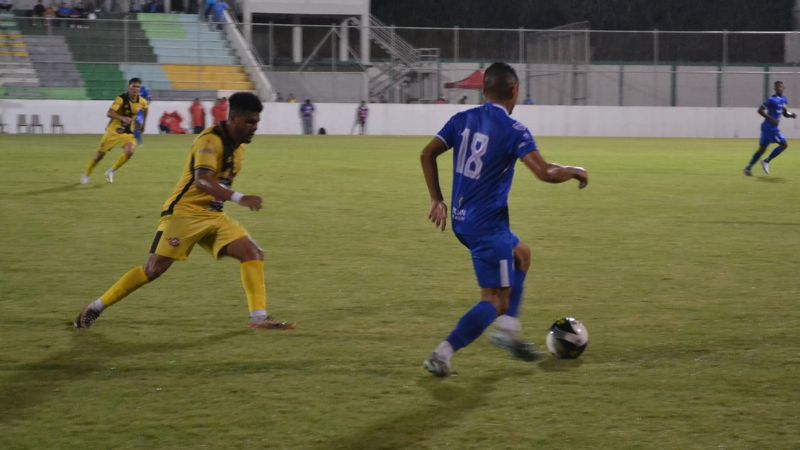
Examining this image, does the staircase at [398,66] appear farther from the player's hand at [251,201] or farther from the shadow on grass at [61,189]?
the player's hand at [251,201]

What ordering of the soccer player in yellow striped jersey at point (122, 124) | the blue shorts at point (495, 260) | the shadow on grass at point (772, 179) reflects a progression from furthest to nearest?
the shadow on grass at point (772, 179), the soccer player in yellow striped jersey at point (122, 124), the blue shorts at point (495, 260)

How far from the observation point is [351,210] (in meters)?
15.5

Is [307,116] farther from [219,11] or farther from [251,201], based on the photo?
[251,201]

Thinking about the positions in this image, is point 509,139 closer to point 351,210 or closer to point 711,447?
point 711,447

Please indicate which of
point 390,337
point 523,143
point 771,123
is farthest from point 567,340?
point 771,123

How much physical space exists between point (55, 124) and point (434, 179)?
119ft

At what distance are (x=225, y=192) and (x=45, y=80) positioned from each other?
3723 cm

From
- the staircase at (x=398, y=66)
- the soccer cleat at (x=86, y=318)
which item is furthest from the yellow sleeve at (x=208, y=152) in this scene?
the staircase at (x=398, y=66)

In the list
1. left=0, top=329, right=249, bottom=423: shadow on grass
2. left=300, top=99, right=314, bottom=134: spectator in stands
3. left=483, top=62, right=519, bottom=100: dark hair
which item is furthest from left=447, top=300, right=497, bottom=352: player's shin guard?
left=300, top=99, right=314, bottom=134: spectator in stands

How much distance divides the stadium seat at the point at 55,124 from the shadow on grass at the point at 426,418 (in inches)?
1440

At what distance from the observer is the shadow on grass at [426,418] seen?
479cm

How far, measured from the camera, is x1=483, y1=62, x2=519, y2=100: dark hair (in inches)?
230

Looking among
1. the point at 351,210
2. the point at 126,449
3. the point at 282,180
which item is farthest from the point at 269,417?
the point at 282,180

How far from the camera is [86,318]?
24.0ft
